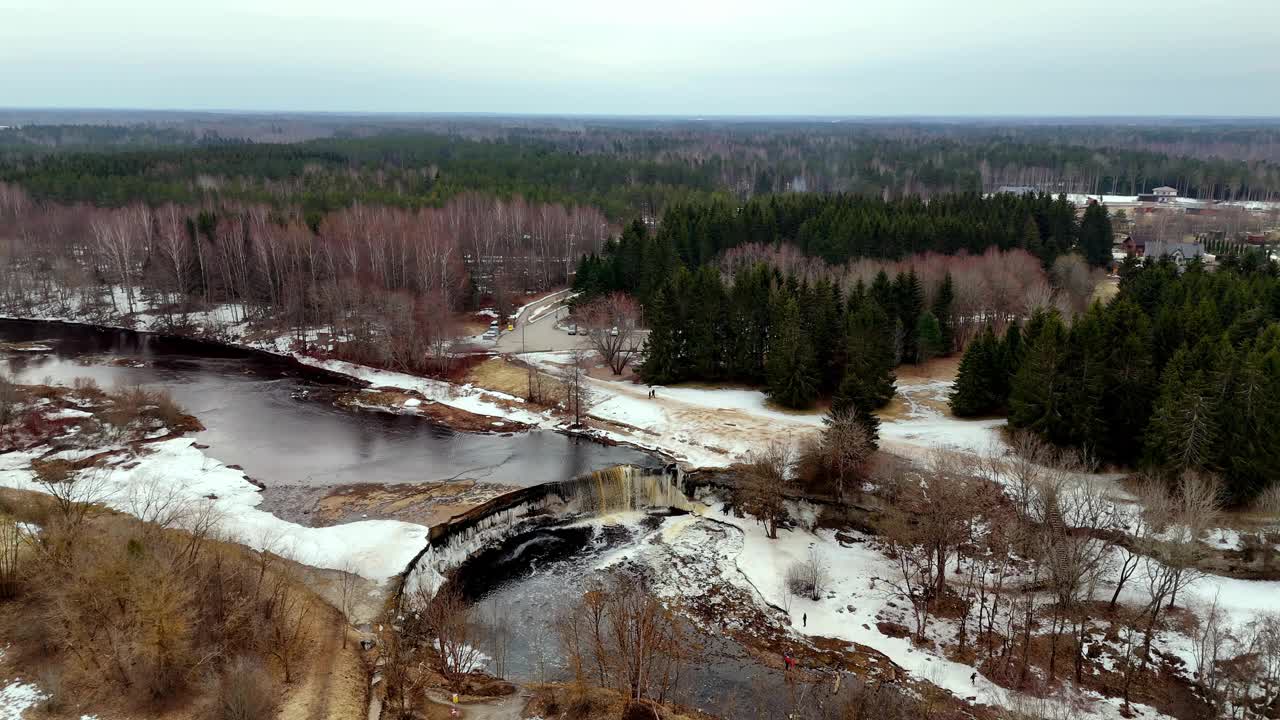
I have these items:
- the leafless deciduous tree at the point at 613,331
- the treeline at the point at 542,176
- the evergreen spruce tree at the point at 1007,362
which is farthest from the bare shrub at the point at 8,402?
the evergreen spruce tree at the point at 1007,362

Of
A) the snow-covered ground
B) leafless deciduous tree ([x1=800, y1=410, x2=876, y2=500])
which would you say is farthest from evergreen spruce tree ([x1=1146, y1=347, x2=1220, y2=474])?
the snow-covered ground

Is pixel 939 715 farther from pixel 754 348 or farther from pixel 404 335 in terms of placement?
pixel 404 335

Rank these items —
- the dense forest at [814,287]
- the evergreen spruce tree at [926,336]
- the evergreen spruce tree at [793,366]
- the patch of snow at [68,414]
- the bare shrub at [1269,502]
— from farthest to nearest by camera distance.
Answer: the evergreen spruce tree at [926,336] → the dense forest at [814,287] → the evergreen spruce tree at [793,366] → the patch of snow at [68,414] → the bare shrub at [1269,502]

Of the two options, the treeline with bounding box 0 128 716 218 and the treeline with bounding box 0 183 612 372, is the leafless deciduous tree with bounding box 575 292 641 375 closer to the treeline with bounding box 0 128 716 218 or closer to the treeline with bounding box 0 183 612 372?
the treeline with bounding box 0 183 612 372

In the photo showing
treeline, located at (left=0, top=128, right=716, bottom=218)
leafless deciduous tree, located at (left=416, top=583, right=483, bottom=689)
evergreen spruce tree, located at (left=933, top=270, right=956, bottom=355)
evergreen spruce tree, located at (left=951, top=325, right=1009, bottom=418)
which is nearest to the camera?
leafless deciduous tree, located at (left=416, top=583, right=483, bottom=689)

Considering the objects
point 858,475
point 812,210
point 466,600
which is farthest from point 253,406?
point 812,210

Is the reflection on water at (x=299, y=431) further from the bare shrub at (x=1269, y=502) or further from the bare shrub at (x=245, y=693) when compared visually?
the bare shrub at (x=1269, y=502)

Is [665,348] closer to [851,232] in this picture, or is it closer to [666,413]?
[666,413]
